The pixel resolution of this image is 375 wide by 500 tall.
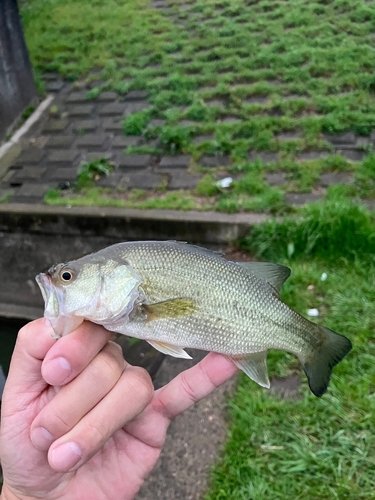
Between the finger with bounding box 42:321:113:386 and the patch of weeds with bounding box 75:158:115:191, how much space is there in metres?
3.83

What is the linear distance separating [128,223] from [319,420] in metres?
2.86

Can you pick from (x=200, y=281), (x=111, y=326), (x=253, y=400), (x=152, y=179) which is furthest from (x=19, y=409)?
(x=152, y=179)

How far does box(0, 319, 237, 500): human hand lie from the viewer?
1.56 metres

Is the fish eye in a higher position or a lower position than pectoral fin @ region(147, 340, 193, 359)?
higher

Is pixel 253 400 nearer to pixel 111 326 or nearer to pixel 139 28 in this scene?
pixel 111 326

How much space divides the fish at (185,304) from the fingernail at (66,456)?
1.46 feet

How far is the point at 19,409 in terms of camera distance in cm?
175

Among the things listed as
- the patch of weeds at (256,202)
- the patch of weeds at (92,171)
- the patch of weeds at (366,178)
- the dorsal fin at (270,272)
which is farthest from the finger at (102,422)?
the patch of weeds at (92,171)

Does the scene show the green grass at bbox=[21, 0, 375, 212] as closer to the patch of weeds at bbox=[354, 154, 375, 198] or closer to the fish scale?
the patch of weeds at bbox=[354, 154, 375, 198]

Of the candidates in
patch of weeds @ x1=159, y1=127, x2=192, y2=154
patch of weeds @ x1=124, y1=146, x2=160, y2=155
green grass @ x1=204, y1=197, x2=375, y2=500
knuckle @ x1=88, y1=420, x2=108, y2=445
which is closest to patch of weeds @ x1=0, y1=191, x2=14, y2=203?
patch of weeds @ x1=124, y1=146, x2=160, y2=155

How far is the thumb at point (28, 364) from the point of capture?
1688 mm

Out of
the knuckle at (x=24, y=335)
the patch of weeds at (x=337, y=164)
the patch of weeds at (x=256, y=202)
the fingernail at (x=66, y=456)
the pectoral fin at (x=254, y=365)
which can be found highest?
the knuckle at (x=24, y=335)

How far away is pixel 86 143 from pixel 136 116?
83cm

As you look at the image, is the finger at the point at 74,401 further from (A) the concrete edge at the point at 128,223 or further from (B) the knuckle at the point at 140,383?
(A) the concrete edge at the point at 128,223
